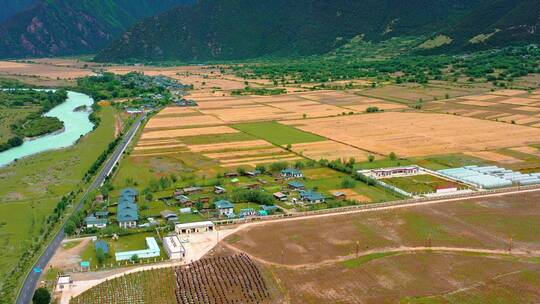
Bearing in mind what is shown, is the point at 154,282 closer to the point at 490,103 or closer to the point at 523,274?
the point at 523,274

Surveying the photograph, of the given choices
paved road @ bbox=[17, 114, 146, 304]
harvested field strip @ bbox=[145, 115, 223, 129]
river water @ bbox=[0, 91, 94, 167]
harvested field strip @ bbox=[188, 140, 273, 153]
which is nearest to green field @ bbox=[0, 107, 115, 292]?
paved road @ bbox=[17, 114, 146, 304]

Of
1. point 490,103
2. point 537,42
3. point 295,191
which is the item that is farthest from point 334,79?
point 295,191

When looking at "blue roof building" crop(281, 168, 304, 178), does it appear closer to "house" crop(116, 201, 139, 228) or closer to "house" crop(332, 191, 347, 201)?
"house" crop(332, 191, 347, 201)

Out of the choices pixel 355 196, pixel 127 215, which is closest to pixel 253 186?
pixel 355 196

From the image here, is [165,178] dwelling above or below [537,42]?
below

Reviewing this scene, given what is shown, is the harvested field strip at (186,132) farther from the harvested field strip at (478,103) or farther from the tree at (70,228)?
the harvested field strip at (478,103)

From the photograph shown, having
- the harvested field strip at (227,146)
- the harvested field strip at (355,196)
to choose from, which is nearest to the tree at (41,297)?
the harvested field strip at (355,196)

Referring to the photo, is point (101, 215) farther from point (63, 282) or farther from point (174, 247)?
point (63, 282)
